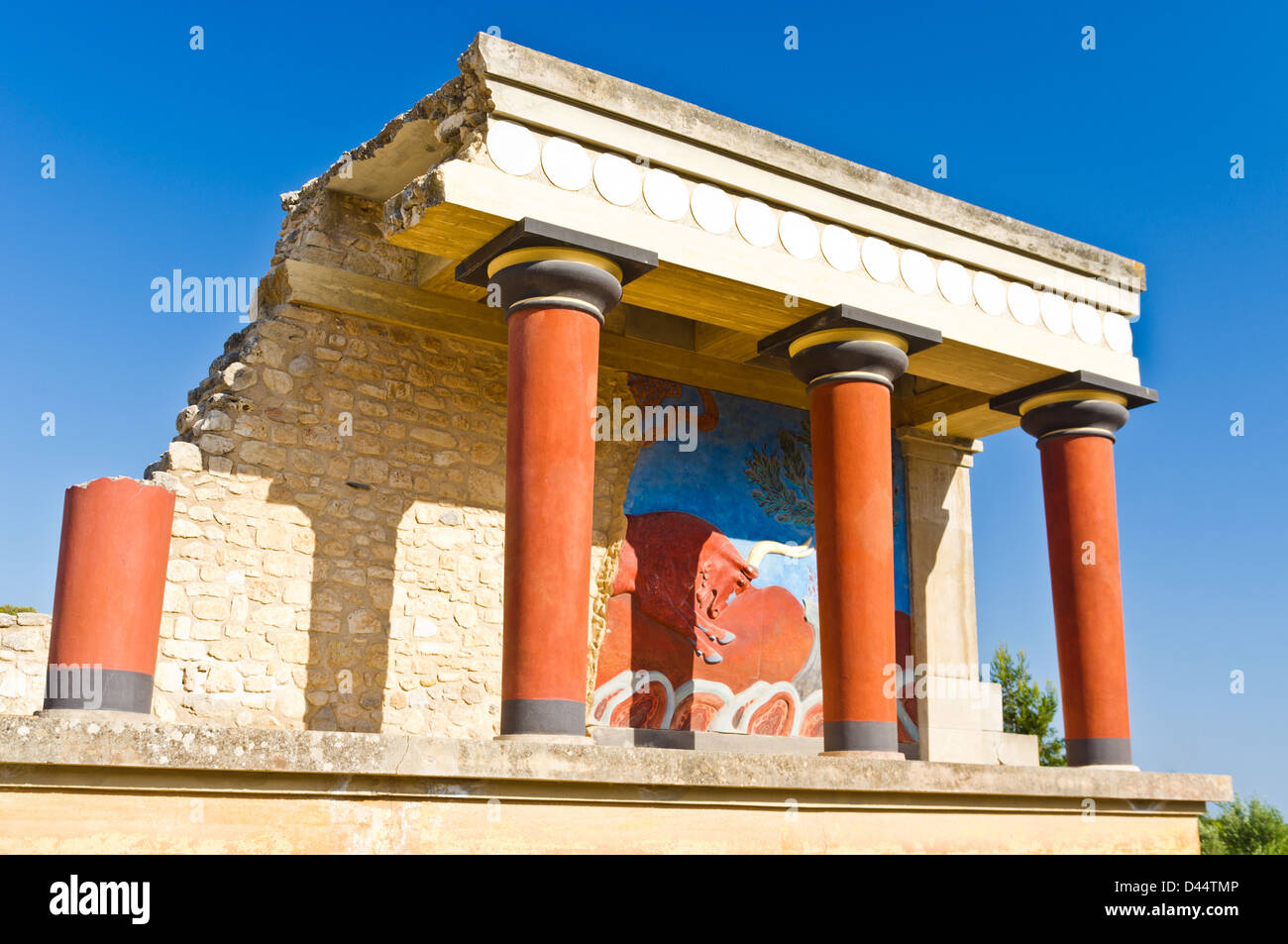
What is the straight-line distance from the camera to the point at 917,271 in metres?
9.48

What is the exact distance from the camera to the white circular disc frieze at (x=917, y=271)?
9.40 m

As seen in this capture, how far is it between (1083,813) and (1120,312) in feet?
15.4

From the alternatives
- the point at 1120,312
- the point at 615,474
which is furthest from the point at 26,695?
the point at 1120,312

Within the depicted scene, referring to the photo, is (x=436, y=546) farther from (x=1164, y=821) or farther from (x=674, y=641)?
(x=1164, y=821)

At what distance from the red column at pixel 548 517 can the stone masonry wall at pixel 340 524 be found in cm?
189

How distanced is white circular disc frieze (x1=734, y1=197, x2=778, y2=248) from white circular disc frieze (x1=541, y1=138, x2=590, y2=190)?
4.12ft

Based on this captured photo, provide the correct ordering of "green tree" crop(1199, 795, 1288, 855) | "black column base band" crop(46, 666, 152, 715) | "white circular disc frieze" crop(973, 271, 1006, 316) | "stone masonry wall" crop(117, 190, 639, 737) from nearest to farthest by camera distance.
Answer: "black column base band" crop(46, 666, 152, 715)
"stone masonry wall" crop(117, 190, 639, 737)
"white circular disc frieze" crop(973, 271, 1006, 316)
"green tree" crop(1199, 795, 1288, 855)

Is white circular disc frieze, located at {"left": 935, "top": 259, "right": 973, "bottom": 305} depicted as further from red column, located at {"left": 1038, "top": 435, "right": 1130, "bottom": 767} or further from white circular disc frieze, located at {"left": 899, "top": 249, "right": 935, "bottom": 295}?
red column, located at {"left": 1038, "top": 435, "right": 1130, "bottom": 767}

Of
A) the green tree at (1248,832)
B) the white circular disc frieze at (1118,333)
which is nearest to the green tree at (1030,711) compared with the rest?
the green tree at (1248,832)

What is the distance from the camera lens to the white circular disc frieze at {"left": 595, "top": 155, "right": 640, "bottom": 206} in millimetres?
7879

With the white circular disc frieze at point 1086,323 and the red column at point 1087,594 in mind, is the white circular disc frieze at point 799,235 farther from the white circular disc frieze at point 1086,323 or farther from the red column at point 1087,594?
the red column at point 1087,594

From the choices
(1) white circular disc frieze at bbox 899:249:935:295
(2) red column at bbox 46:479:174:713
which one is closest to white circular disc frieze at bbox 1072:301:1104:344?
(1) white circular disc frieze at bbox 899:249:935:295

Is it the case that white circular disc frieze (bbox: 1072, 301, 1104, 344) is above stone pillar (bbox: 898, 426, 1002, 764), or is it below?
above

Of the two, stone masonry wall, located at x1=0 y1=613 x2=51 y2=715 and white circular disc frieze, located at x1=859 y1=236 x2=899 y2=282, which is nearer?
stone masonry wall, located at x1=0 y1=613 x2=51 y2=715
